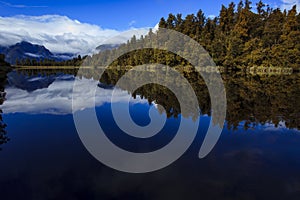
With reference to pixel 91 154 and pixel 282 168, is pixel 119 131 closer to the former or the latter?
pixel 91 154

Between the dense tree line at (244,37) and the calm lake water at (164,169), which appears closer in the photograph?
the calm lake water at (164,169)

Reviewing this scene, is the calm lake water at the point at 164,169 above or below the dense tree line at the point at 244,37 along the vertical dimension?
below

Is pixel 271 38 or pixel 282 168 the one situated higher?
pixel 271 38

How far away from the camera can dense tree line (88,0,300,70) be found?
177ft

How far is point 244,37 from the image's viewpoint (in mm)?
64938

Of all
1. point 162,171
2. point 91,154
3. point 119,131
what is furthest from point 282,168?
point 119,131

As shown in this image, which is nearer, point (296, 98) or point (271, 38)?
point (296, 98)

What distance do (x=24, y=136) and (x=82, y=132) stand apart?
9.03ft

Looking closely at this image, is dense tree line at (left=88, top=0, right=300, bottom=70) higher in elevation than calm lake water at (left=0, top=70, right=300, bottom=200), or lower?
higher

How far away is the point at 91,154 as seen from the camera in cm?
894

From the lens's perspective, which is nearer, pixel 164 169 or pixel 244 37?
pixel 164 169

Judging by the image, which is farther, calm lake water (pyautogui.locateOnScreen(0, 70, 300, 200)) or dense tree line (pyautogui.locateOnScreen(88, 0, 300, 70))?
dense tree line (pyautogui.locateOnScreen(88, 0, 300, 70))

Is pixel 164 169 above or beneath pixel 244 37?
beneath

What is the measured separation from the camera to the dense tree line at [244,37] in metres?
53.8
